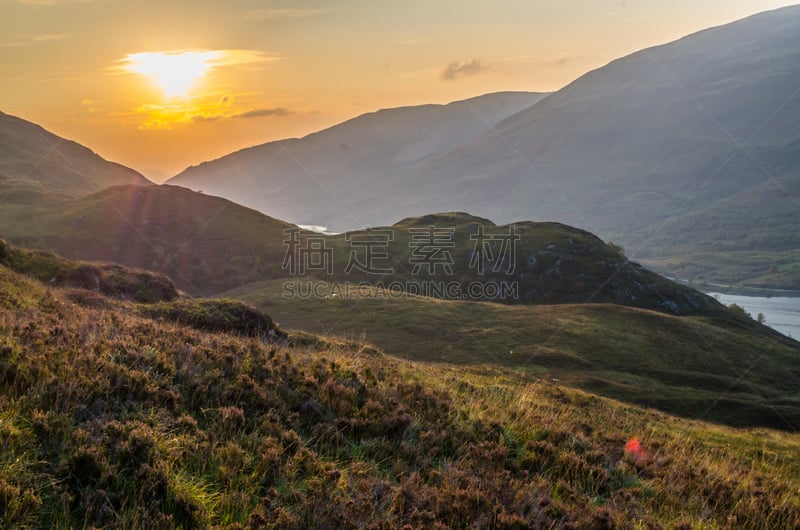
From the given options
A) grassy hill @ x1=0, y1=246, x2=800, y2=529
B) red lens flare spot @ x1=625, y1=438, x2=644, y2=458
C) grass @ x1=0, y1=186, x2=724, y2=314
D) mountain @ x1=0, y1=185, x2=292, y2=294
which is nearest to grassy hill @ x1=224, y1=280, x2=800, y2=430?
mountain @ x1=0, y1=185, x2=292, y2=294

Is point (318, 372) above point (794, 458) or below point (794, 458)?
above

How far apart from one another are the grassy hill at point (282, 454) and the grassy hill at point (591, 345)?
39120mm

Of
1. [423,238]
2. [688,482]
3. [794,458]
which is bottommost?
[794,458]

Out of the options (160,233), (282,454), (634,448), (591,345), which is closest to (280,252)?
(160,233)

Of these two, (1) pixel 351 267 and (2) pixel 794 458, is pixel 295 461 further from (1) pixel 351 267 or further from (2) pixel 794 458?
(1) pixel 351 267

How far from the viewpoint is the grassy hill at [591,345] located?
162 feet

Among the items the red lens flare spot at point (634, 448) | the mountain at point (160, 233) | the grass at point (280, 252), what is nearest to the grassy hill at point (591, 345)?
the mountain at point (160, 233)

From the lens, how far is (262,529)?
6234 millimetres

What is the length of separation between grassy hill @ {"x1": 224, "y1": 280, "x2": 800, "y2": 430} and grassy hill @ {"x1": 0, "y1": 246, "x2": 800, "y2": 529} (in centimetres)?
3912

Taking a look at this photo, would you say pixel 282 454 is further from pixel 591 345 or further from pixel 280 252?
pixel 280 252

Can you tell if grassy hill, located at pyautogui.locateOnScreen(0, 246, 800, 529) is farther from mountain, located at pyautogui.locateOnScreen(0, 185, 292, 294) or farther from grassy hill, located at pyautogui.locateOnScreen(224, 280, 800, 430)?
mountain, located at pyautogui.locateOnScreen(0, 185, 292, 294)

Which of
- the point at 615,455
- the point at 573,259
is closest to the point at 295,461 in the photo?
the point at 615,455

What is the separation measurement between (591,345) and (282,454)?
6172 cm

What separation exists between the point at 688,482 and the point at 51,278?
124 feet
